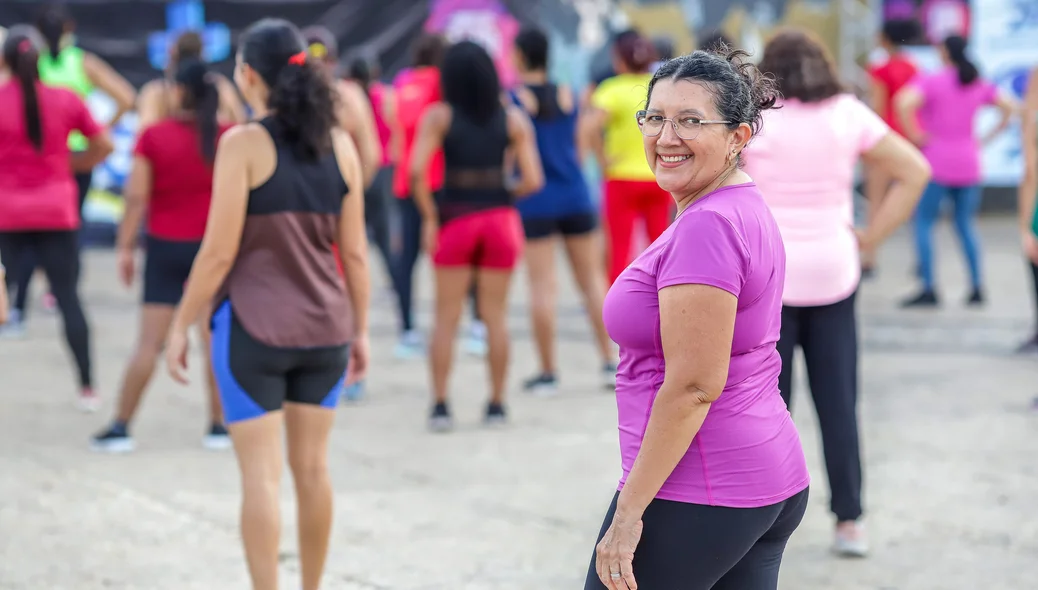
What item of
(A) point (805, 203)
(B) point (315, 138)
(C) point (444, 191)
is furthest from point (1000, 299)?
(B) point (315, 138)

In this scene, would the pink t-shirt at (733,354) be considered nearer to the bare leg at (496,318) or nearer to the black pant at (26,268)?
the bare leg at (496,318)

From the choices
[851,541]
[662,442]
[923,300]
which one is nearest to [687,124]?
[662,442]

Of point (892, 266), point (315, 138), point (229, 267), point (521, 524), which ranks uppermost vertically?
point (315, 138)

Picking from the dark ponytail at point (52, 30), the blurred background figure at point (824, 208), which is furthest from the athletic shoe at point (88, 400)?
the blurred background figure at point (824, 208)

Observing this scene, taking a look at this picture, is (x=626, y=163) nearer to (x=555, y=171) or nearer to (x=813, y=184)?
(x=555, y=171)

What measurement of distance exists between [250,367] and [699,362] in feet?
5.64

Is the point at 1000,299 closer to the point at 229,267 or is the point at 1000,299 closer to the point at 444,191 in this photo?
the point at 444,191

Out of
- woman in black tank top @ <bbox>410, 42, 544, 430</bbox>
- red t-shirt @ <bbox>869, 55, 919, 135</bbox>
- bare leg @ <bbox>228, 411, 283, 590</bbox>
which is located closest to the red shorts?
woman in black tank top @ <bbox>410, 42, 544, 430</bbox>

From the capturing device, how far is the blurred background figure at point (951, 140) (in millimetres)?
10281

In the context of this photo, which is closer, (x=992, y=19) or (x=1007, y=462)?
(x=1007, y=462)

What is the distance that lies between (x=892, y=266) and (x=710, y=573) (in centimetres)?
1053

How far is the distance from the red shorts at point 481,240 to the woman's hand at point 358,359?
2.25 meters

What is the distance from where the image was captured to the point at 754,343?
2623 millimetres

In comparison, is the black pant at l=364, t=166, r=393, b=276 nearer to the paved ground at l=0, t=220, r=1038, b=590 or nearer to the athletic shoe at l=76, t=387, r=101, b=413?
the paved ground at l=0, t=220, r=1038, b=590
